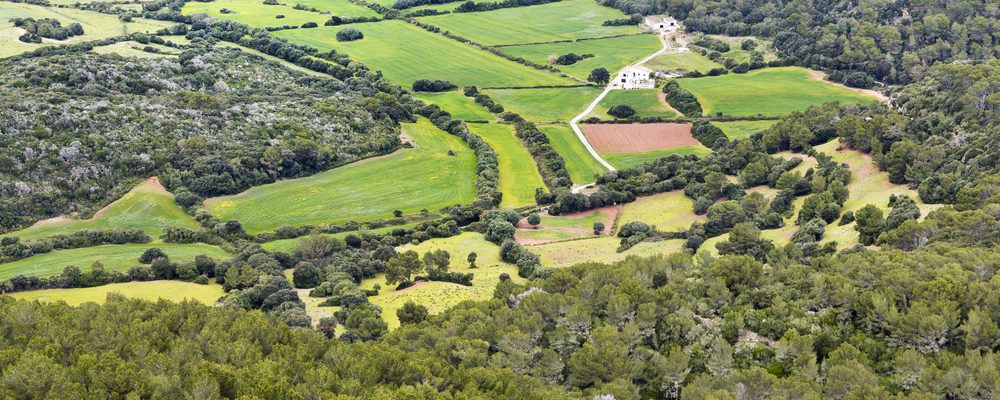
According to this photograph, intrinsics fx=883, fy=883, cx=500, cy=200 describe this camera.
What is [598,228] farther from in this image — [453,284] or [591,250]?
[453,284]

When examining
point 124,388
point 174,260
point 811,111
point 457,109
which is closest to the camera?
point 124,388

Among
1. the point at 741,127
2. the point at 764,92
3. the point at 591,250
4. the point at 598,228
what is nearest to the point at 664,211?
the point at 598,228

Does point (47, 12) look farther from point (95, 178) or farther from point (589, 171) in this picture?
point (589, 171)

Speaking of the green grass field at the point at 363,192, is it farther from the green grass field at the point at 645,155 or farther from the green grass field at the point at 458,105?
the green grass field at the point at 645,155

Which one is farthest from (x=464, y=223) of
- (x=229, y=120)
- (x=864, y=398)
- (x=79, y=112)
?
(x=864, y=398)

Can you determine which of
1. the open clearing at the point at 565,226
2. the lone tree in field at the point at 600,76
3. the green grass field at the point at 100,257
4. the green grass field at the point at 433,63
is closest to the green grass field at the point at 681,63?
the lone tree in field at the point at 600,76
